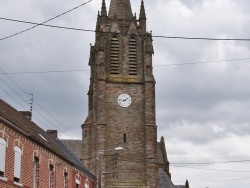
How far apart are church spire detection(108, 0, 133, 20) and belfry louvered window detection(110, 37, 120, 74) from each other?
294 centimetres

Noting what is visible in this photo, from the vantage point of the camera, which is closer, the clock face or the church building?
the church building

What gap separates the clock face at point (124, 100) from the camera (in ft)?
175

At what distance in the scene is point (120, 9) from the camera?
57781 mm

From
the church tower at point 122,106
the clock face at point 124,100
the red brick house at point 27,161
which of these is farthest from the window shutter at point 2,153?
the clock face at point 124,100

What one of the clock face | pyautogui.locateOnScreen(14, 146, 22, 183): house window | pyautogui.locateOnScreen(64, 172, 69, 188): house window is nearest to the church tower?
the clock face

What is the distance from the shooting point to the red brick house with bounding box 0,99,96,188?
22047 mm

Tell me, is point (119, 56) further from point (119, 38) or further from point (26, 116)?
point (26, 116)

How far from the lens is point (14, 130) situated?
23.2 metres

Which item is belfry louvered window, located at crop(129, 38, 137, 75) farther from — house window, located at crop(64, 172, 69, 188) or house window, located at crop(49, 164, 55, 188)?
house window, located at crop(49, 164, 55, 188)

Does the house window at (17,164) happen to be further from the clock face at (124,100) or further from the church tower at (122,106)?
the clock face at (124,100)

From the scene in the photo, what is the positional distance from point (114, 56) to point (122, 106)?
17.7ft

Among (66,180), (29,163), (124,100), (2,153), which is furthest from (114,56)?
(2,153)

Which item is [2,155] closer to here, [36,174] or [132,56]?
[36,174]

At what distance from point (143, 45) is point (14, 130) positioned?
33.5 meters
